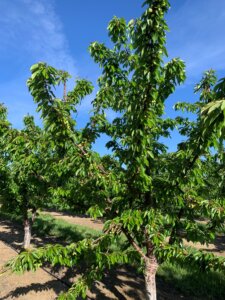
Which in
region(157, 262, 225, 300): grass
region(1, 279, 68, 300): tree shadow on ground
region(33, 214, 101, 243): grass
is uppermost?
region(33, 214, 101, 243): grass

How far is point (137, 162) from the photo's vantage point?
14.8 ft

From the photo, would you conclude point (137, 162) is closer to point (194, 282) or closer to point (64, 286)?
point (64, 286)

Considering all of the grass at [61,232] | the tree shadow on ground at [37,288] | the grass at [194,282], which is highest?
the grass at [61,232]

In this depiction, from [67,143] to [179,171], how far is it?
5.81 feet

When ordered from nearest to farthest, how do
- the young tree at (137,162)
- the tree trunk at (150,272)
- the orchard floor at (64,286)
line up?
1. the young tree at (137,162)
2. the tree trunk at (150,272)
3. the orchard floor at (64,286)

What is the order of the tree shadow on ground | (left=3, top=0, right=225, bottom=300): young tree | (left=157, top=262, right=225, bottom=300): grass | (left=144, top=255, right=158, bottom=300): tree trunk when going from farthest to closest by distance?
(left=157, top=262, right=225, bottom=300): grass < the tree shadow on ground < (left=144, top=255, right=158, bottom=300): tree trunk < (left=3, top=0, right=225, bottom=300): young tree

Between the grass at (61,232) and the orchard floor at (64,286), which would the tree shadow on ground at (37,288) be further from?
the grass at (61,232)

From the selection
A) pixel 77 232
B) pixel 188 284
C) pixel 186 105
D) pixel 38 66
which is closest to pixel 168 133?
pixel 186 105

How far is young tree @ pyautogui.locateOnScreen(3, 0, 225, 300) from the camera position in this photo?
162 inches

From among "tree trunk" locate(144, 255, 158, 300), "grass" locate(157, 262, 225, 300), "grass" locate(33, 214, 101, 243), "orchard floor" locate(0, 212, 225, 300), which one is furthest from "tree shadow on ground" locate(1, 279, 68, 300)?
"grass" locate(33, 214, 101, 243)

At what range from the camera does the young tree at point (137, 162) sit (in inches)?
162

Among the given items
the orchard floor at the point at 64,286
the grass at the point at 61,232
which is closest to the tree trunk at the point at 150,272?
the orchard floor at the point at 64,286

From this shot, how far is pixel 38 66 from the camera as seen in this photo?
427cm

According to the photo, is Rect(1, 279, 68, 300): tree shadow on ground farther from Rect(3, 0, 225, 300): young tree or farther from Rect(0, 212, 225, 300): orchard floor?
Rect(3, 0, 225, 300): young tree
